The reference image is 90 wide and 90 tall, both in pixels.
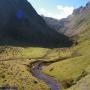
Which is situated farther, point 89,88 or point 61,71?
point 61,71

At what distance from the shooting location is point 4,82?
256 feet

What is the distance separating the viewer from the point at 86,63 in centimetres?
10931

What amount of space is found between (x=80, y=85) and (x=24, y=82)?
19.2 meters

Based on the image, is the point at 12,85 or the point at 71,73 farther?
the point at 71,73

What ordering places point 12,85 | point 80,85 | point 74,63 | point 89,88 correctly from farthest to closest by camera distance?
point 74,63, point 12,85, point 80,85, point 89,88

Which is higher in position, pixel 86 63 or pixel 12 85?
pixel 86 63

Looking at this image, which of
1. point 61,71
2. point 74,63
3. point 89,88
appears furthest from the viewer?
point 74,63

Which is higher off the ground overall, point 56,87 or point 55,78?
point 55,78

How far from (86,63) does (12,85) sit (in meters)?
42.2

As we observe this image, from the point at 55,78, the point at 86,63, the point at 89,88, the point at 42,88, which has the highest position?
the point at 86,63

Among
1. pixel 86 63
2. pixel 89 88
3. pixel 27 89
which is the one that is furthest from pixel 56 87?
pixel 86 63

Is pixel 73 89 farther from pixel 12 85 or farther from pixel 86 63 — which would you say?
pixel 86 63

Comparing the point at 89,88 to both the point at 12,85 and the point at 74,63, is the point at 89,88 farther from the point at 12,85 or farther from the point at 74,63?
the point at 74,63

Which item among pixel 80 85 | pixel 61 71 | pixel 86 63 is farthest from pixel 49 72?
pixel 80 85
